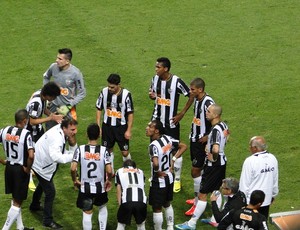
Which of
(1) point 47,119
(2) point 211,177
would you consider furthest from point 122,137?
(2) point 211,177

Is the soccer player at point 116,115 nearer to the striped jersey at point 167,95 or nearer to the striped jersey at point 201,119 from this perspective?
the striped jersey at point 167,95

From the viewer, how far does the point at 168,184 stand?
11.5 metres

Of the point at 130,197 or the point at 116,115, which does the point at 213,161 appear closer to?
the point at 130,197

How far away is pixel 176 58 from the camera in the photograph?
17.6 metres

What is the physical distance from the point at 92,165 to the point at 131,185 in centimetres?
60

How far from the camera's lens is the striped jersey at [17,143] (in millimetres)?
11297

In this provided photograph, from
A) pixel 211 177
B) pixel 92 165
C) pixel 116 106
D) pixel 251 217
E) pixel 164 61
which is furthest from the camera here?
pixel 116 106

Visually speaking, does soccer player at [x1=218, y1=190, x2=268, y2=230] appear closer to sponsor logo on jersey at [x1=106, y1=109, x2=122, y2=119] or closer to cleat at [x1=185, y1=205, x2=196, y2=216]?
cleat at [x1=185, y1=205, x2=196, y2=216]

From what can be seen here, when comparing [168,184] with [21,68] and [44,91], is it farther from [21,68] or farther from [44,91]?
[21,68]

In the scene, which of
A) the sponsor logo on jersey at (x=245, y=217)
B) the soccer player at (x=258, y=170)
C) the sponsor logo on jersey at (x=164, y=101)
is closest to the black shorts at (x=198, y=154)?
the sponsor logo on jersey at (x=164, y=101)

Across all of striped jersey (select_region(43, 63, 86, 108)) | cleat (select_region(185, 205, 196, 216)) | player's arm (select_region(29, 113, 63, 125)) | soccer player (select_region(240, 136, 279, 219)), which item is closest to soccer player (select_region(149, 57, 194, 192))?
cleat (select_region(185, 205, 196, 216))

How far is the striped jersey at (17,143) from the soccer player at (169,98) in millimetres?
2611

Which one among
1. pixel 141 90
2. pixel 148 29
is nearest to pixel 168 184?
pixel 141 90

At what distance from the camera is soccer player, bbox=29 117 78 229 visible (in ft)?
37.2
